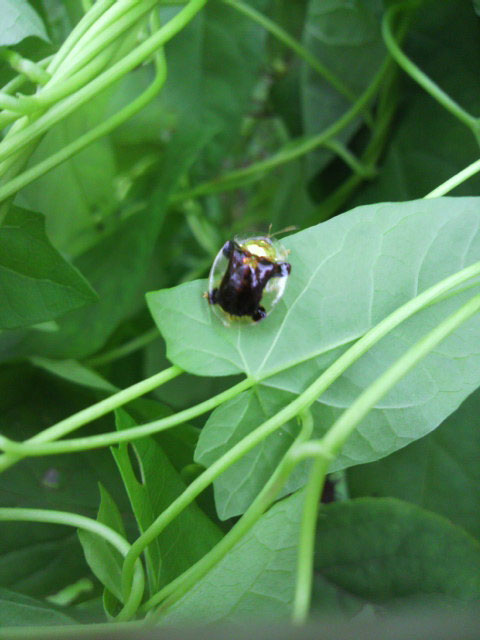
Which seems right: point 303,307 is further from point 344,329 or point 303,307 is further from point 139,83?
point 139,83

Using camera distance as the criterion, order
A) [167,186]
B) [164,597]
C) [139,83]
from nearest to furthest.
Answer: [164,597] < [167,186] < [139,83]

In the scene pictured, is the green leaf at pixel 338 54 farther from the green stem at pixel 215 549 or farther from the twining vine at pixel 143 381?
the green stem at pixel 215 549

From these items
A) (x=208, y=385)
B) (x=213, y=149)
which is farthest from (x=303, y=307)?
(x=213, y=149)

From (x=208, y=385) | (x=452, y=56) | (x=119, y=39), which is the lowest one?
(x=208, y=385)

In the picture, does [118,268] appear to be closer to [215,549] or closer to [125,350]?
[125,350]

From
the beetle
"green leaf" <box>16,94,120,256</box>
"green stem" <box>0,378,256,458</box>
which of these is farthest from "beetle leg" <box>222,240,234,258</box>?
"green leaf" <box>16,94,120,256</box>

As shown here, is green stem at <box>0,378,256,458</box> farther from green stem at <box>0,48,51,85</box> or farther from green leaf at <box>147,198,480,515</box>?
green stem at <box>0,48,51,85</box>

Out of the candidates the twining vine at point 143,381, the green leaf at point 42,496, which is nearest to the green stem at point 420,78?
the twining vine at point 143,381
